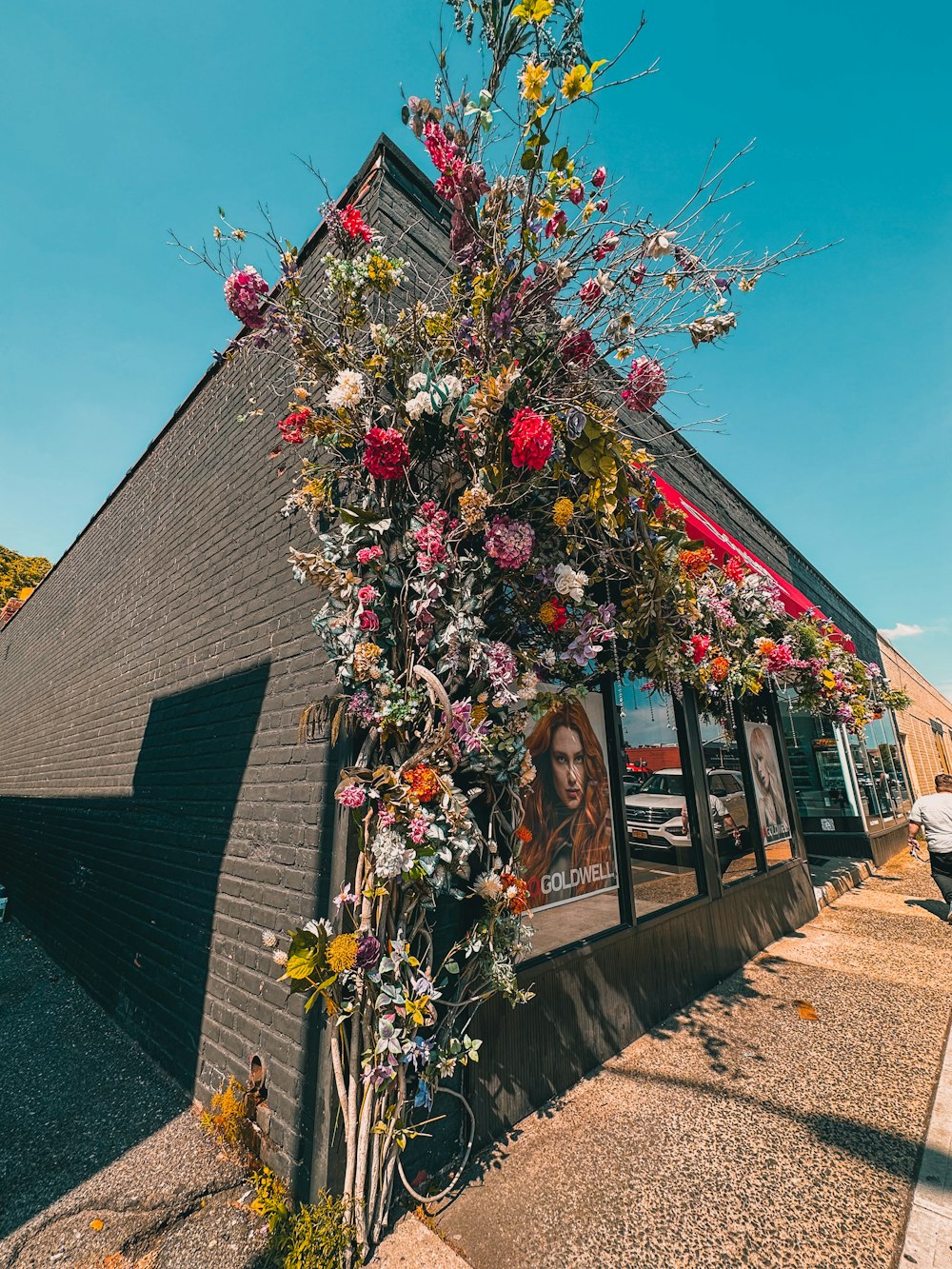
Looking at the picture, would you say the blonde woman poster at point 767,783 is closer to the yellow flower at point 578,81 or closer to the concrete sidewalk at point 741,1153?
the concrete sidewalk at point 741,1153

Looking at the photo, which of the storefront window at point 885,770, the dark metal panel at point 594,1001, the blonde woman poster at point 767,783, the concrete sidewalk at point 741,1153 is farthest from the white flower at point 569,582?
the storefront window at point 885,770

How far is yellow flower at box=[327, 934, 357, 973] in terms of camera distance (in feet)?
6.82

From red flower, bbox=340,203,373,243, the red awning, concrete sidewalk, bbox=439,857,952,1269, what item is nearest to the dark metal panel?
concrete sidewalk, bbox=439,857,952,1269

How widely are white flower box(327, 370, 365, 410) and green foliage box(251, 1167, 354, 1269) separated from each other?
3250mm

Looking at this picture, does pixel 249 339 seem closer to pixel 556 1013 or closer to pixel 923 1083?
pixel 556 1013

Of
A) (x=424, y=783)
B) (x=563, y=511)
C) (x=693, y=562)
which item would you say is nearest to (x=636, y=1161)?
(x=424, y=783)

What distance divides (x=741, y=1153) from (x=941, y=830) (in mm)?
5445

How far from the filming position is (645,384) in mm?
2838

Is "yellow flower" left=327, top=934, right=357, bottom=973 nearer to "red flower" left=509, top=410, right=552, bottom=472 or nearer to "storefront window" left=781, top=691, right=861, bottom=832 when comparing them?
"red flower" left=509, top=410, right=552, bottom=472

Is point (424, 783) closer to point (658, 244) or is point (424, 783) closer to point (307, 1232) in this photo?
point (307, 1232)

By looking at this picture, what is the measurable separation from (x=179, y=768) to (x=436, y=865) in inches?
106

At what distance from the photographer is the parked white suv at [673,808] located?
14.2ft

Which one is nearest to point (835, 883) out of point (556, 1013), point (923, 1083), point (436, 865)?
point (923, 1083)

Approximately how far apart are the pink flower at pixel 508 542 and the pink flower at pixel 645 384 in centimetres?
97
